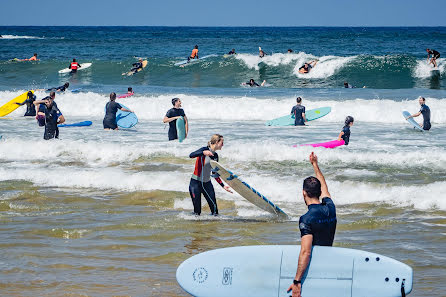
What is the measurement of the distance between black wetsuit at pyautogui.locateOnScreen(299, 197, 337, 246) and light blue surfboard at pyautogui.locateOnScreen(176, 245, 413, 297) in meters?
0.08

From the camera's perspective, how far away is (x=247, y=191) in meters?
8.52

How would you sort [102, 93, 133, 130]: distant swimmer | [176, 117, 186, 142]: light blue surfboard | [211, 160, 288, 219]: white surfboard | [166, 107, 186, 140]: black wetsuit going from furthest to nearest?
[102, 93, 133, 130]: distant swimmer < [176, 117, 186, 142]: light blue surfboard < [166, 107, 186, 140]: black wetsuit < [211, 160, 288, 219]: white surfboard

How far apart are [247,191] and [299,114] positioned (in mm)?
9562

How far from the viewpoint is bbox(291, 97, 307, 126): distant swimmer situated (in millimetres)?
17547

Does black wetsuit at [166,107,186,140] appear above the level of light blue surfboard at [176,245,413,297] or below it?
above

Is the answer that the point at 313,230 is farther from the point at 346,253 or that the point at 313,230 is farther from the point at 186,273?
the point at 186,273

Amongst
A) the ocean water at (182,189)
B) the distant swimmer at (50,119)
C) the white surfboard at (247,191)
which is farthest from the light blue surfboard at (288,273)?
the distant swimmer at (50,119)

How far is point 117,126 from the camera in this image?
17.1 meters

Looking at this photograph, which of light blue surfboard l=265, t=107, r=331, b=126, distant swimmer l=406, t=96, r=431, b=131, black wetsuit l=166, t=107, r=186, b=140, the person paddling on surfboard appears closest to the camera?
the person paddling on surfboard

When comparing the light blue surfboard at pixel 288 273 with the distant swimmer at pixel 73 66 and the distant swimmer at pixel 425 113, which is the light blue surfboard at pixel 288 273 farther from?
the distant swimmer at pixel 73 66

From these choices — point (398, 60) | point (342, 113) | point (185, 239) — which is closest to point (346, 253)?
point (185, 239)

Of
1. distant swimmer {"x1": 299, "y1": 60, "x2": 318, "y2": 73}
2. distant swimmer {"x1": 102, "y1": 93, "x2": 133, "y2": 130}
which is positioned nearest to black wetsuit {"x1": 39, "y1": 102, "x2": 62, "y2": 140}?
distant swimmer {"x1": 102, "y1": 93, "x2": 133, "y2": 130}

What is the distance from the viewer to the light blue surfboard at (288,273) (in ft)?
14.5

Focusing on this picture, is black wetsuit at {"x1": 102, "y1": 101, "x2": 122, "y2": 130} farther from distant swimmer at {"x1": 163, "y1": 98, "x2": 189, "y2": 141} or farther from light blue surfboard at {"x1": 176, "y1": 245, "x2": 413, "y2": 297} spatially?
light blue surfboard at {"x1": 176, "y1": 245, "x2": 413, "y2": 297}
